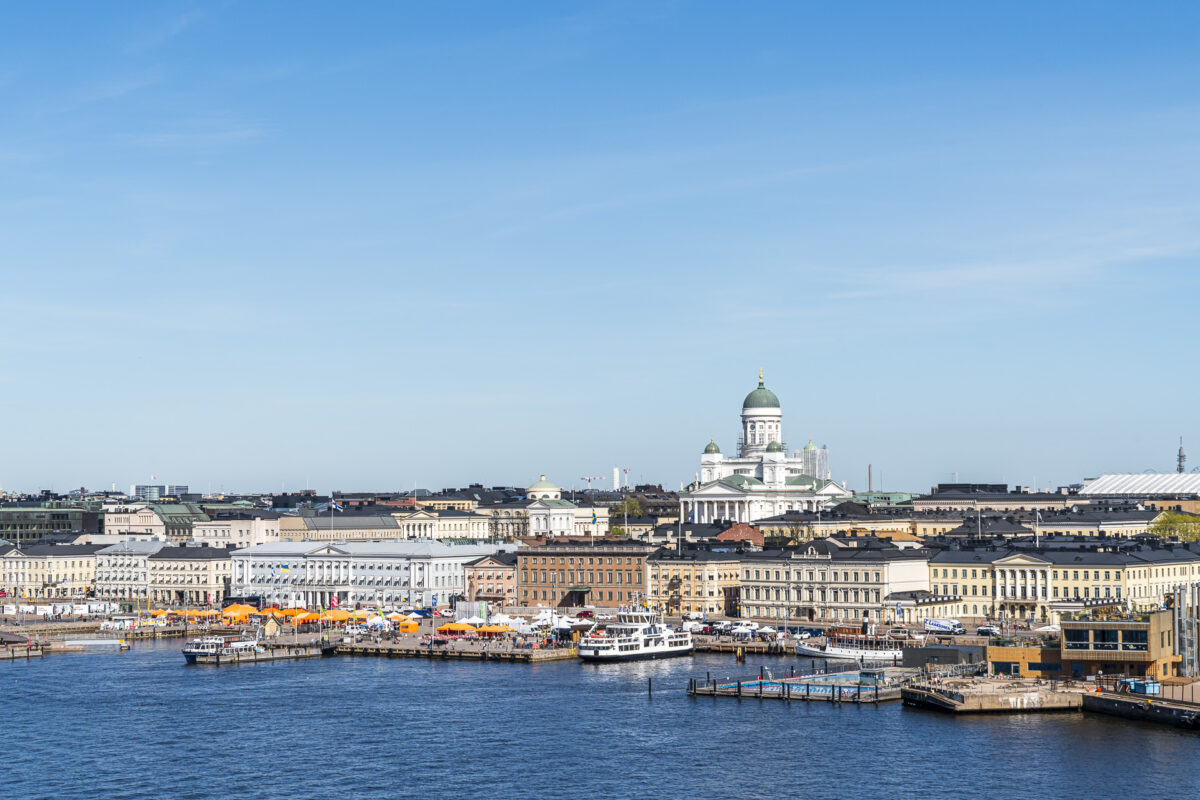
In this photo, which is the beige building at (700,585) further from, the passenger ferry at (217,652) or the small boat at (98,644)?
the small boat at (98,644)

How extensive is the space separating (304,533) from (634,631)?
82.0 metres

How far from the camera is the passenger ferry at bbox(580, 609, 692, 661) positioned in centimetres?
10375

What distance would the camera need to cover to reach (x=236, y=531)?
590 ft

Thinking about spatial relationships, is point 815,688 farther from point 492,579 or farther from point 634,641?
point 492,579

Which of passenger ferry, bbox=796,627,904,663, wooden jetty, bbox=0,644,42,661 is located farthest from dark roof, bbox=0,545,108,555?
passenger ferry, bbox=796,627,904,663

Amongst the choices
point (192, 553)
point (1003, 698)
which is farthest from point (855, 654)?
point (192, 553)

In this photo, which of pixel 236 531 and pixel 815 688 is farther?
pixel 236 531

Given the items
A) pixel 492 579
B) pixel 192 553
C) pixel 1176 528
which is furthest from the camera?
pixel 1176 528

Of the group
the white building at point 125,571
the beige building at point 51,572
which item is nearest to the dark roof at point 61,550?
the beige building at point 51,572

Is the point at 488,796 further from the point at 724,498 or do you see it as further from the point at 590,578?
the point at 724,498

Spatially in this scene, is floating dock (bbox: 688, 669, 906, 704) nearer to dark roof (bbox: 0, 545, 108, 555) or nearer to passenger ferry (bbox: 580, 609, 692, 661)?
passenger ferry (bbox: 580, 609, 692, 661)

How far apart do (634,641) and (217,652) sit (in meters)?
24.7

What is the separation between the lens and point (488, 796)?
61.7m

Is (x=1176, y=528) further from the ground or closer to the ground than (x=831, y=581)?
further from the ground
